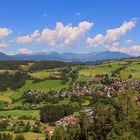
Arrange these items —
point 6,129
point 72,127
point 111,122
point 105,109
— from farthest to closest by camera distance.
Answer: point 6,129 < point 72,127 < point 105,109 < point 111,122

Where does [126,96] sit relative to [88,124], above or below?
above

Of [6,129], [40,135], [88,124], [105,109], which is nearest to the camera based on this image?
[105,109]

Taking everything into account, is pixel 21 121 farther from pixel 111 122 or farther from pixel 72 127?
pixel 111 122

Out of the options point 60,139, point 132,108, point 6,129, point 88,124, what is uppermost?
point 132,108

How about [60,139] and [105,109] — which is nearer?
[105,109]

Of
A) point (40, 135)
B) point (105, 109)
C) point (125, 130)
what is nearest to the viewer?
point (125, 130)

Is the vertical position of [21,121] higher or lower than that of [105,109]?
lower

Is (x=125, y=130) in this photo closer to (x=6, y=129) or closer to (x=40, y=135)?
(x=40, y=135)

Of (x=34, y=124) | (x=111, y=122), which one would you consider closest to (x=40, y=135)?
(x=34, y=124)

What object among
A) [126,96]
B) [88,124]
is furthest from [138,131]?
[88,124]
